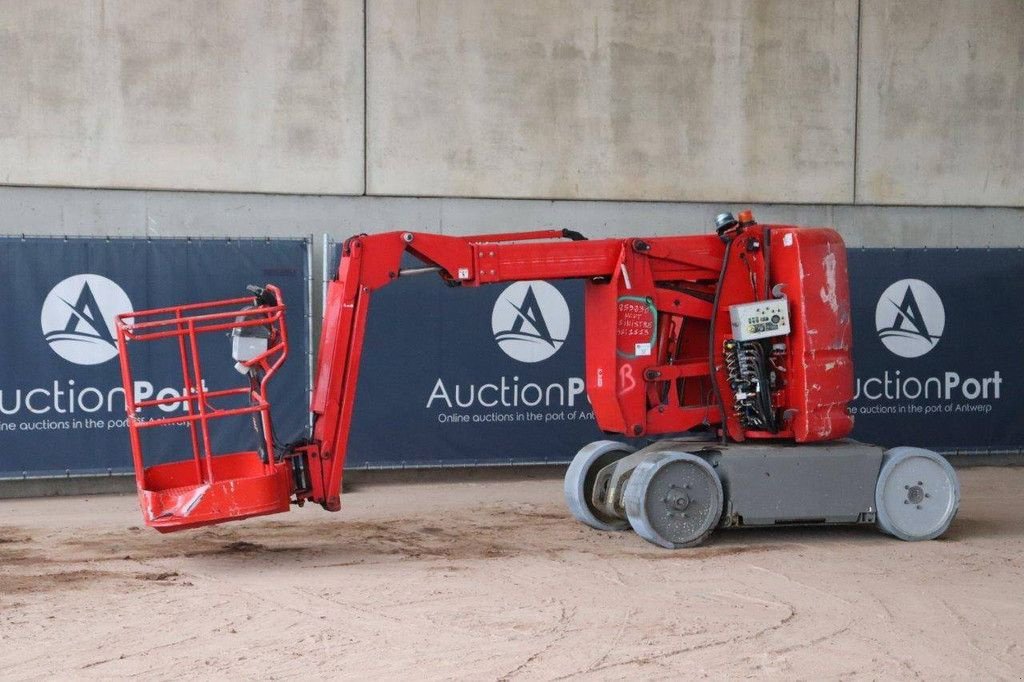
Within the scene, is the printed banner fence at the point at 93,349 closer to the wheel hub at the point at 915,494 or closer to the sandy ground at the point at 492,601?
the sandy ground at the point at 492,601

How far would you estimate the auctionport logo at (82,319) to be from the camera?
10758 millimetres

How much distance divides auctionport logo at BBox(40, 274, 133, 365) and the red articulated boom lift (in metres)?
2.60

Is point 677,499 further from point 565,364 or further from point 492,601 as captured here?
point 565,364

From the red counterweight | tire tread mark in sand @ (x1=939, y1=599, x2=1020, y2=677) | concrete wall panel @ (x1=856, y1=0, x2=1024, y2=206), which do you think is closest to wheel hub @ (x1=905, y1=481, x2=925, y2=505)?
the red counterweight

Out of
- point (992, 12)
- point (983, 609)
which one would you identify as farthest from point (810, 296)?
point (992, 12)

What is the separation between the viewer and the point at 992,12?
13250 millimetres

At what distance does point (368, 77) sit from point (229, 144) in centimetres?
148

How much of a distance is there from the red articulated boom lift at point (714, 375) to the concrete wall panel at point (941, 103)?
16.4ft

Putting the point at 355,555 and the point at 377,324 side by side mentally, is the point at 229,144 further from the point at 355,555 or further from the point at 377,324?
the point at 355,555

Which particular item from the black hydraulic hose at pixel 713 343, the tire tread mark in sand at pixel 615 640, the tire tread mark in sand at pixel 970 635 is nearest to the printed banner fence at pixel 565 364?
the black hydraulic hose at pixel 713 343

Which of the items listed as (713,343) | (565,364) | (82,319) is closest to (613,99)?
(565,364)

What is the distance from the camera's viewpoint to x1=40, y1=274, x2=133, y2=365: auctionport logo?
10758 millimetres

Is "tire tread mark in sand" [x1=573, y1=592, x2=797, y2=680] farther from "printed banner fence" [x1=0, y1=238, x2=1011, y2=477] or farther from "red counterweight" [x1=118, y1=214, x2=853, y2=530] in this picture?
"printed banner fence" [x1=0, y1=238, x2=1011, y2=477]

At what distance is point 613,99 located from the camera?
12391 mm
